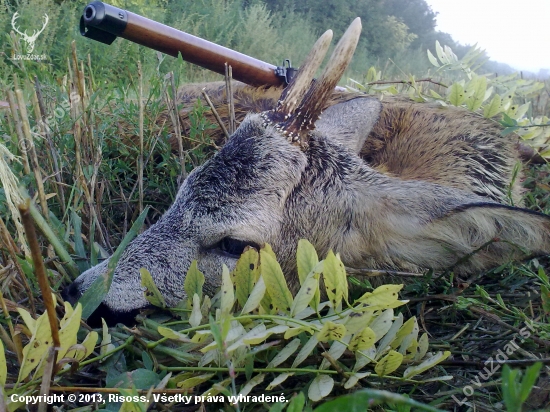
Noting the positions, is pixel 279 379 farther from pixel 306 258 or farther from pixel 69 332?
pixel 69 332

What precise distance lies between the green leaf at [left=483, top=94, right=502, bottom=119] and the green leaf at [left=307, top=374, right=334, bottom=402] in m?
2.27

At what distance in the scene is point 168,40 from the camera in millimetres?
3703

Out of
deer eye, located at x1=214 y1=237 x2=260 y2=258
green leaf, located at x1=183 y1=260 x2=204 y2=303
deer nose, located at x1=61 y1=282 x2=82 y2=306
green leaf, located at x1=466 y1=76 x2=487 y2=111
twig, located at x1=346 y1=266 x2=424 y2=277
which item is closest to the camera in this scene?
green leaf, located at x1=183 y1=260 x2=204 y2=303

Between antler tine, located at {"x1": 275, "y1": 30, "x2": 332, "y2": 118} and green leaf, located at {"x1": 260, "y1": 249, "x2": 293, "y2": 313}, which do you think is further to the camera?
antler tine, located at {"x1": 275, "y1": 30, "x2": 332, "y2": 118}

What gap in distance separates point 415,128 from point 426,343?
5.52 ft

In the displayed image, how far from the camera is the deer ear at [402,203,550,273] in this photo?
72.8 inches

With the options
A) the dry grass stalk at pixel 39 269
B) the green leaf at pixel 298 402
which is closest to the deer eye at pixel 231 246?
the dry grass stalk at pixel 39 269

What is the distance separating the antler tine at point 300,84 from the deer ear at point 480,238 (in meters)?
0.88

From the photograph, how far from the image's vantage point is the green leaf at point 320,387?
138 centimetres

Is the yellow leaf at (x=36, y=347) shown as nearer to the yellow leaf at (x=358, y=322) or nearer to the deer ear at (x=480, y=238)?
the yellow leaf at (x=358, y=322)

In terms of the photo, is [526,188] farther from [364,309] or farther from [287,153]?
[364,309]

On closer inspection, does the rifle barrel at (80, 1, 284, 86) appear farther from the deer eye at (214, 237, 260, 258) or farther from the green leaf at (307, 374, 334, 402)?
the green leaf at (307, 374, 334, 402)

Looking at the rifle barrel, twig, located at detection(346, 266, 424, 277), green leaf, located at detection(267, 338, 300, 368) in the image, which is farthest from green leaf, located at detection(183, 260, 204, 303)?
the rifle barrel

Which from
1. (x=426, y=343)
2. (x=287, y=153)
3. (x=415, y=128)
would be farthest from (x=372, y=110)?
(x=426, y=343)
